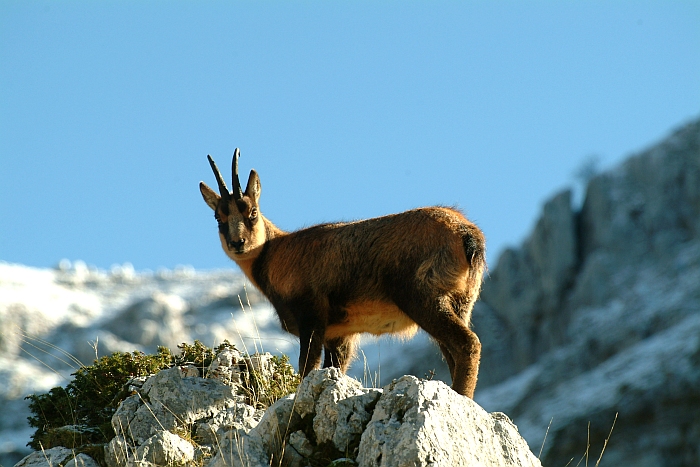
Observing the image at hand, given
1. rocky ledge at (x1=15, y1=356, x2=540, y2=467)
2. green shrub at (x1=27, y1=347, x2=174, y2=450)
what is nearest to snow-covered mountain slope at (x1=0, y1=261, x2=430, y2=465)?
green shrub at (x1=27, y1=347, x2=174, y2=450)

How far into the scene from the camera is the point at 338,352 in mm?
11781

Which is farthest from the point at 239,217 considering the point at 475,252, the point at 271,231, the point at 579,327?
the point at 579,327

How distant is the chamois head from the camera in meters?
12.2

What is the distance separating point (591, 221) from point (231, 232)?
69974mm

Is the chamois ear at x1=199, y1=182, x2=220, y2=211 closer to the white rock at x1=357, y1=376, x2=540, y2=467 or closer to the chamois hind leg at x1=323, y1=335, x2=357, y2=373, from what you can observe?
the chamois hind leg at x1=323, y1=335, x2=357, y2=373

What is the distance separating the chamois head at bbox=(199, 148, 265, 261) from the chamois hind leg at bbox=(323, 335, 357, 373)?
1.73m

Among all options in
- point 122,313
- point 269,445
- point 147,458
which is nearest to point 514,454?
point 269,445

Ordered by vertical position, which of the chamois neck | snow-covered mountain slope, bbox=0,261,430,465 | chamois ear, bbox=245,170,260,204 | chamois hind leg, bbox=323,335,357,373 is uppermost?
snow-covered mountain slope, bbox=0,261,430,465

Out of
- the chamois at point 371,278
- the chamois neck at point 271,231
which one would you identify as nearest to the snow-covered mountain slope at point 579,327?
the chamois neck at point 271,231

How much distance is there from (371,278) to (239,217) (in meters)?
2.48

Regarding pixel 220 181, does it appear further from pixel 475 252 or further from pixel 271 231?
pixel 475 252

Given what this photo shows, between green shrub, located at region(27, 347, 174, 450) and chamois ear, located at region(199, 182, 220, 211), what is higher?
chamois ear, located at region(199, 182, 220, 211)

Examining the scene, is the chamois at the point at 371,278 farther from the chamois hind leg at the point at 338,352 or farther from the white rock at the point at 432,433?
the white rock at the point at 432,433

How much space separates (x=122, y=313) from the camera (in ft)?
323
